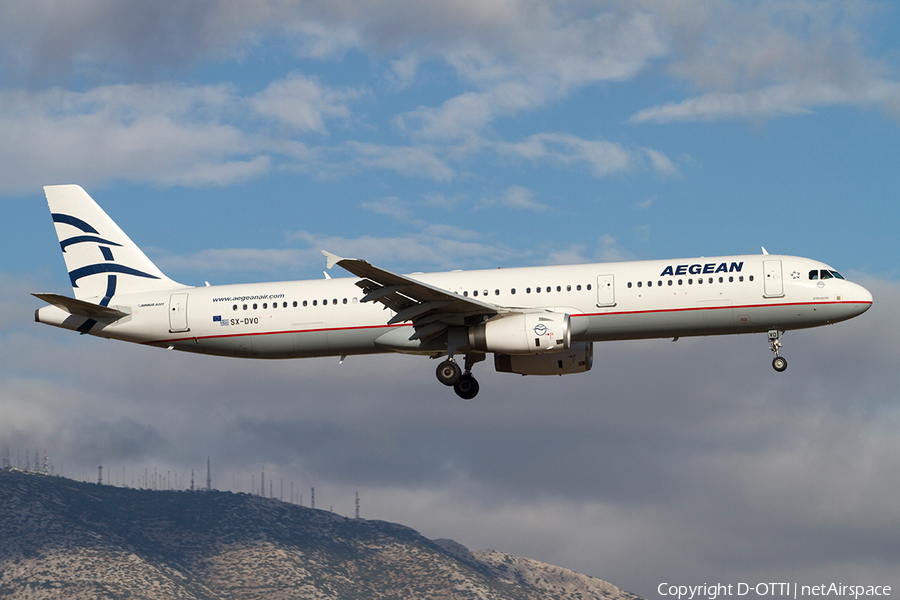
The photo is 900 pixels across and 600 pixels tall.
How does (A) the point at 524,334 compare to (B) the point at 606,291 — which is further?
(B) the point at 606,291

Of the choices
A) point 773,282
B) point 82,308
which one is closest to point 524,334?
point 773,282

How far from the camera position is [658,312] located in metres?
45.7

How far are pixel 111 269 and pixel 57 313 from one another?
14.5 feet

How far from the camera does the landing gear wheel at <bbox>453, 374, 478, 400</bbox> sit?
49.8 meters

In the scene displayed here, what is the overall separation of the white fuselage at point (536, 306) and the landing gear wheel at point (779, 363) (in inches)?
54.0

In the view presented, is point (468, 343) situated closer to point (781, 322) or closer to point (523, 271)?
point (523, 271)

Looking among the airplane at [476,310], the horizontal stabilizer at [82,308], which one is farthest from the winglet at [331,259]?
the horizontal stabilizer at [82,308]

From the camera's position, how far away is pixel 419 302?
4600 cm

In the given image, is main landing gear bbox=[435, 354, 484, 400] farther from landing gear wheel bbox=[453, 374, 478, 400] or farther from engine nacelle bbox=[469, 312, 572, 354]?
engine nacelle bbox=[469, 312, 572, 354]

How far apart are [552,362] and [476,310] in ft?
21.9

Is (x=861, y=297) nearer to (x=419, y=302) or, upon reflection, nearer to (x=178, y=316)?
(x=419, y=302)

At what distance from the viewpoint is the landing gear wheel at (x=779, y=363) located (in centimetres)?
4644

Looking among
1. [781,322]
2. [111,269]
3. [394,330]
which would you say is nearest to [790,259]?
[781,322]

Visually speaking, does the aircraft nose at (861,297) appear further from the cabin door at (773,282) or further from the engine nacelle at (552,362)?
the engine nacelle at (552,362)
